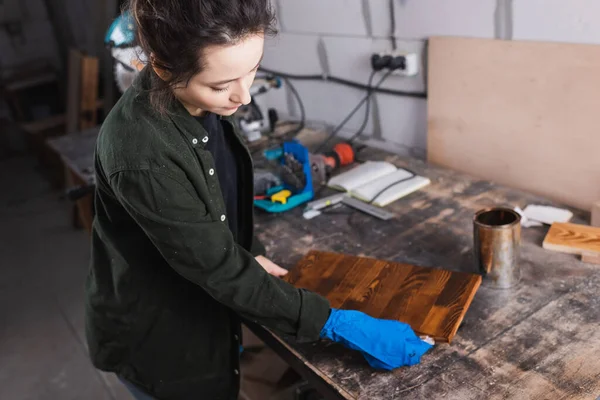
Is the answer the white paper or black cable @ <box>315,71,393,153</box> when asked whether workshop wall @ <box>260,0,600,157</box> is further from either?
the white paper

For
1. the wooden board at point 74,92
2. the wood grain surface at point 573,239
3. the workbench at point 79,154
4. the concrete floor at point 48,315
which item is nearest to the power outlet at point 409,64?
the wood grain surface at point 573,239

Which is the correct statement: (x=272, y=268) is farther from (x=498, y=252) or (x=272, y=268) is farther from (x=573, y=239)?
(x=573, y=239)

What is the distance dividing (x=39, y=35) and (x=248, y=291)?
203 inches

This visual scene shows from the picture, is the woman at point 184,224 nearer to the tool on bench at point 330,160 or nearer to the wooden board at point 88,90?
the tool on bench at point 330,160

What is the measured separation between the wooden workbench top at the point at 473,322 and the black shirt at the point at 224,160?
233mm

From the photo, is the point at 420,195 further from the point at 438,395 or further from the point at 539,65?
the point at 438,395

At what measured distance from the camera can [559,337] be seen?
1085 mm

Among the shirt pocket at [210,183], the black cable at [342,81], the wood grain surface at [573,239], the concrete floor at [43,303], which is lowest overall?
the concrete floor at [43,303]

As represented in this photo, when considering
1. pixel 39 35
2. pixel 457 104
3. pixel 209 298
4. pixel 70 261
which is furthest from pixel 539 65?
pixel 39 35

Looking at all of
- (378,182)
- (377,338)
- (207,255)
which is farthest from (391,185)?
(207,255)

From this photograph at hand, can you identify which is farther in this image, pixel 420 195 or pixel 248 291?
pixel 420 195

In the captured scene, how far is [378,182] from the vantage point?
1814 millimetres

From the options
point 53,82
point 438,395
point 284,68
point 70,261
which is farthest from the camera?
point 53,82

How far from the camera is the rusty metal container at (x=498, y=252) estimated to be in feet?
4.09
